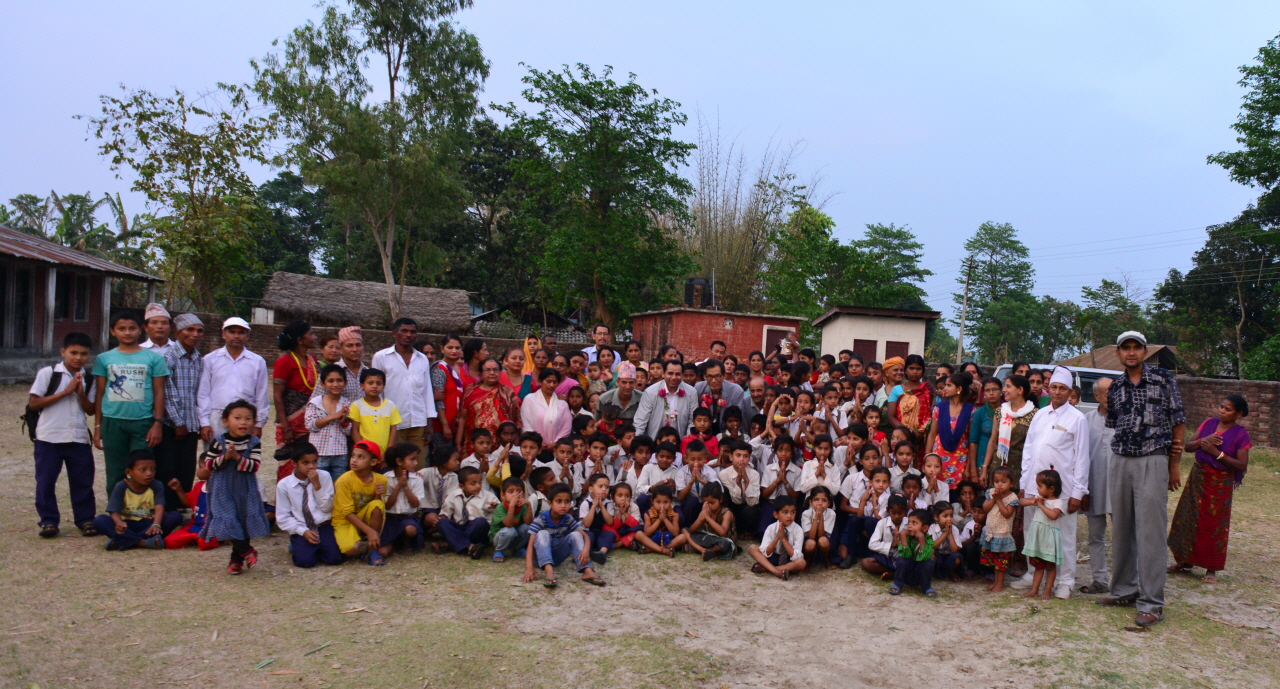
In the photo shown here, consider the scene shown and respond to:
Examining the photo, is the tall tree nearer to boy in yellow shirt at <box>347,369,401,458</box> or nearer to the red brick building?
the red brick building

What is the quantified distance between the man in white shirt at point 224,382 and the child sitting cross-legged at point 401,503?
3.33 feet

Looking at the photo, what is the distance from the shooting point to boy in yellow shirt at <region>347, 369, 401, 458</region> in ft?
17.9

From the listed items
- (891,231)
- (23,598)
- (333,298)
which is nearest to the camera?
(23,598)

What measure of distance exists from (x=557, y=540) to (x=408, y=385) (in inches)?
66.4

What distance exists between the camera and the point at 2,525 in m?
5.59

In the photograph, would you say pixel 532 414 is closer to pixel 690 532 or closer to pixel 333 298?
pixel 690 532

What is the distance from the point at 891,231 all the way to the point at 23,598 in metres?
48.6

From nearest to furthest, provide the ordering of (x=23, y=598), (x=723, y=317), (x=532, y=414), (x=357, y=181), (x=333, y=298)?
(x=23, y=598)
(x=532, y=414)
(x=723, y=317)
(x=357, y=181)
(x=333, y=298)

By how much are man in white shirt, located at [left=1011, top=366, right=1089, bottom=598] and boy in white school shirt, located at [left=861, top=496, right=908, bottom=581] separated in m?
0.83

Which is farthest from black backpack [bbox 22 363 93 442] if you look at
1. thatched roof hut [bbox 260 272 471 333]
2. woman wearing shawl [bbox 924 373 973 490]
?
thatched roof hut [bbox 260 272 471 333]

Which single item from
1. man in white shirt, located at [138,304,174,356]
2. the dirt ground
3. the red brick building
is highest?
the red brick building

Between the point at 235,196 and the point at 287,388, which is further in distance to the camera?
the point at 235,196

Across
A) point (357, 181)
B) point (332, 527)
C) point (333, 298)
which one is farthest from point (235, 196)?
point (332, 527)

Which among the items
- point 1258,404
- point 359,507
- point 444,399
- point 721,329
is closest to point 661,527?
point 444,399
